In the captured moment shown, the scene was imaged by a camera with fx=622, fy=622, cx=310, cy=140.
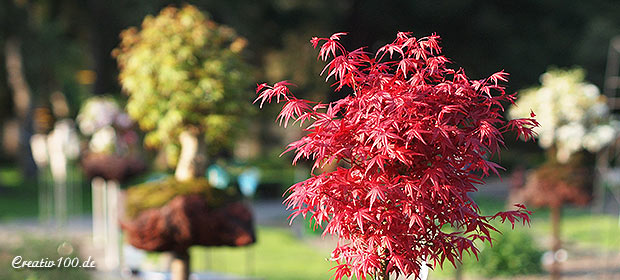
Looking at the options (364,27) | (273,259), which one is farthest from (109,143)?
(364,27)

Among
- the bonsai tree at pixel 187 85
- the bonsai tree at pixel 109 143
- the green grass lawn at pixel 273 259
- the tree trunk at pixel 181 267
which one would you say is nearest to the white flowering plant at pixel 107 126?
the bonsai tree at pixel 109 143

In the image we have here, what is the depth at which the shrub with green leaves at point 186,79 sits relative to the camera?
5188 millimetres

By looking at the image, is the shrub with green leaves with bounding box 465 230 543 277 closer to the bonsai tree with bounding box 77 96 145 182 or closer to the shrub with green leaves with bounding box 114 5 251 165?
the shrub with green leaves with bounding box 114 5 251 165

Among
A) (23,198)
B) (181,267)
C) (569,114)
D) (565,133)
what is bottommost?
(181,267)

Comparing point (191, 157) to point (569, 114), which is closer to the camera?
point (191, 157)

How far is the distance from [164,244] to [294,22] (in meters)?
13.4

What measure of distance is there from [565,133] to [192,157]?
14.9 feet

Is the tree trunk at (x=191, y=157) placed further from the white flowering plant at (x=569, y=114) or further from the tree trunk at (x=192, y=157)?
the white flowering plant at (x=569, y=114)

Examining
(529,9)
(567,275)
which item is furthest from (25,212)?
(529,9)

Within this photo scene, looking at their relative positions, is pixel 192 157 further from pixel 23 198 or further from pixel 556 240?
pixel 23 198

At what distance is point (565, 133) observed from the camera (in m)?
7.46

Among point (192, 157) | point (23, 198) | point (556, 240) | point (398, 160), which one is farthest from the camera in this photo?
point (23, 198)

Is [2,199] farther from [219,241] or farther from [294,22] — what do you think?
[219,241]

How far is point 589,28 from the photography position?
19906 mm
